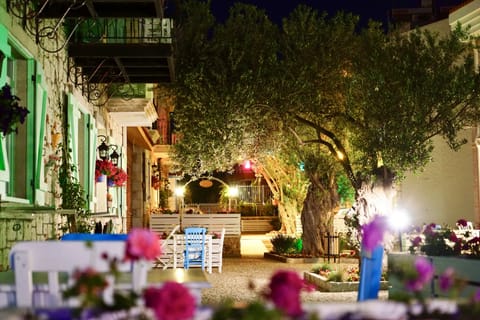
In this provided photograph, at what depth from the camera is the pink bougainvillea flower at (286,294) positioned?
2225 mm

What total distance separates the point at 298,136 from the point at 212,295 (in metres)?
6.02

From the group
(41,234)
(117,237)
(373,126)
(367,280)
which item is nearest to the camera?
(367,280)

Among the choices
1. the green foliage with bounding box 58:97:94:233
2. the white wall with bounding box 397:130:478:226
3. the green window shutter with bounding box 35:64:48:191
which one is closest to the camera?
the green window shutter with bounding box 35:64:48:191

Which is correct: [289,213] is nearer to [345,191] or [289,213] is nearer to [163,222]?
[345,191]

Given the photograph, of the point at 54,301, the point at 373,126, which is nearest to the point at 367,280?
the point at 54,301

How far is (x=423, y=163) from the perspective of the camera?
13273 mm

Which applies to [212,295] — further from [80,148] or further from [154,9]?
[154,9]

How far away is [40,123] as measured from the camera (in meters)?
7.74

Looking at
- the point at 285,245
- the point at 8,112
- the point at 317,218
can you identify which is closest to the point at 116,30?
the point at 8,112

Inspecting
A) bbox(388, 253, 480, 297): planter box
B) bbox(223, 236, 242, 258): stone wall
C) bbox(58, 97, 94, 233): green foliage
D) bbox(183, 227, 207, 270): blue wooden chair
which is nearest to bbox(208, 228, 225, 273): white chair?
bbox(183, 227, 207, 270): blue wooden chair

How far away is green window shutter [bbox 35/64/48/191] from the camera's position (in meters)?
7.57

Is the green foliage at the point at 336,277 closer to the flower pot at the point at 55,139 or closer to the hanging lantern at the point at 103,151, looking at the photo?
the hanging lantern at the point at 103,151

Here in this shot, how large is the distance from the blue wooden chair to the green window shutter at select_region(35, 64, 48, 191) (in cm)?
704

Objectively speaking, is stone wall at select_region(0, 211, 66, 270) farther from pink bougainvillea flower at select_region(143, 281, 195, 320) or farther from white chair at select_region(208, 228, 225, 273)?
white chair at select_region(208, 228, 225, 273)
